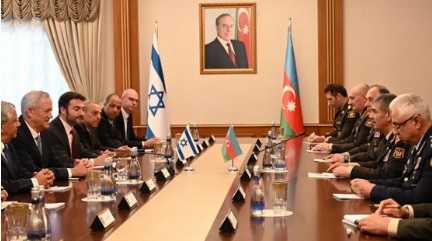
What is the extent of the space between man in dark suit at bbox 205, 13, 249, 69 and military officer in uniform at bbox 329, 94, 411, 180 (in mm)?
4239

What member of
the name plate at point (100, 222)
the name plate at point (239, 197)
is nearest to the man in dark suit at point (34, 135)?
the name plate at point (239, 197)

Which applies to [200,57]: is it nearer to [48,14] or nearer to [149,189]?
[48,14]

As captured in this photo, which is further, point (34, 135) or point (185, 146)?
point (185, 146)

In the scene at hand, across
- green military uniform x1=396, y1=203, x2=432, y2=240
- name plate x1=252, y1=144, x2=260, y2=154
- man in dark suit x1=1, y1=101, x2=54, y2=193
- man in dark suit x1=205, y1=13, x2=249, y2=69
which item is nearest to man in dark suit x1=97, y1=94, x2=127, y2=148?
name plate x1=252, y1=144, x2=260, y2=154

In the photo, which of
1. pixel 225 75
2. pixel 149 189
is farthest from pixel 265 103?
pixel 149 189

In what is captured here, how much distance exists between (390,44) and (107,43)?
3792mm

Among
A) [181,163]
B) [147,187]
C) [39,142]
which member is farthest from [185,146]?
[147,187]

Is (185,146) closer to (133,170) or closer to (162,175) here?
(162,175)

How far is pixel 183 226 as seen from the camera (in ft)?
8.64

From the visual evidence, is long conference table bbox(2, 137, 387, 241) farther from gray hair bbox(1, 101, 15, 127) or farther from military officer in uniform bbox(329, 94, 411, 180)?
gray hair bbox(1, 101, 15, 127)

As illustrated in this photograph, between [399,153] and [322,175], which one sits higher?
[399,153]

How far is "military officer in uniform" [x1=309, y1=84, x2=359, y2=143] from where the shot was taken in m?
6.61

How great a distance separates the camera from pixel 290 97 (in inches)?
323

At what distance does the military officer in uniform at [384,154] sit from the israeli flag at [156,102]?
3.81 metres
